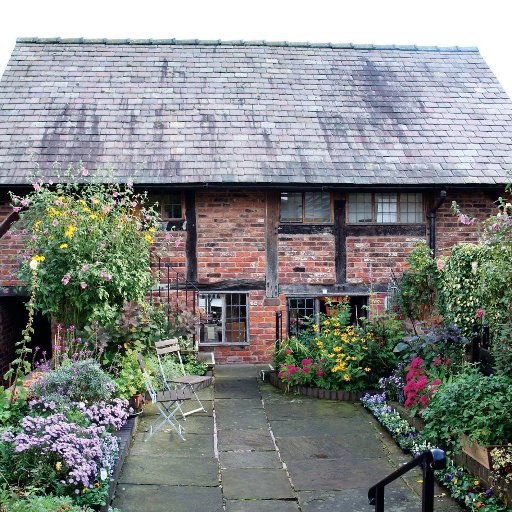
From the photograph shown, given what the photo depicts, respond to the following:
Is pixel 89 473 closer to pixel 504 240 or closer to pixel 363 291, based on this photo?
pixel 504 240

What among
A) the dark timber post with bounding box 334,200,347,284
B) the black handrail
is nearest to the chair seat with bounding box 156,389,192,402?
the black handrail

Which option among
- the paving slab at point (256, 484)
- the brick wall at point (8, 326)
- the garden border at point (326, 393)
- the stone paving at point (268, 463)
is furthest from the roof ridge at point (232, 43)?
the paving slab at point (256, 484)

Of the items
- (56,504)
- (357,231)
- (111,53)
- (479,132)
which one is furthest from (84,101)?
(56,504)

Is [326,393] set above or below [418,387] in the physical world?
below

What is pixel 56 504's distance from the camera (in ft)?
14.8

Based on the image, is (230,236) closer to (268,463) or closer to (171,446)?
(171,446)

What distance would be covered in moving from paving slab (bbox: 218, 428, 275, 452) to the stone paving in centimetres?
1

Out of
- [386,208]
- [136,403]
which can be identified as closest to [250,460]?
[136,403]

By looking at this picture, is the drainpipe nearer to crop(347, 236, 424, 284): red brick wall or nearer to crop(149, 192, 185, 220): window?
crop(347, 236, 424, 284): red brick wall

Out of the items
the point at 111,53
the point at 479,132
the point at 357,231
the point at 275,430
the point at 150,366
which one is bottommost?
the point at 275,430

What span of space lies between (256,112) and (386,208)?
335 centimetres

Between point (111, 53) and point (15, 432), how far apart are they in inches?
433

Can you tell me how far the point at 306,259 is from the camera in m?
11.8

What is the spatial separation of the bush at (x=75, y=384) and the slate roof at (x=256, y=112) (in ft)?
18.2
